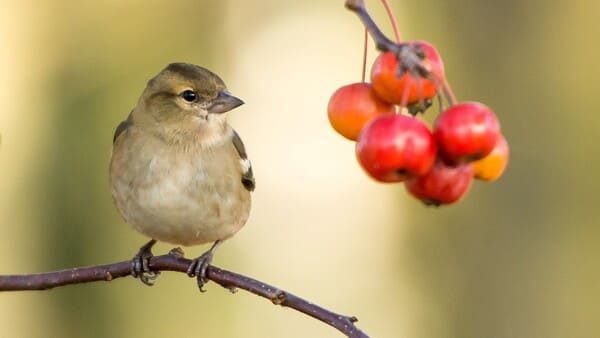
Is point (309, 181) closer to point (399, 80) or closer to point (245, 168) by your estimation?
point (245, 168)

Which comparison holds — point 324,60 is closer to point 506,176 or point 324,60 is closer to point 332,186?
point 332,186

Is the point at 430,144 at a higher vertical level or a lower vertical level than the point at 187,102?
higher

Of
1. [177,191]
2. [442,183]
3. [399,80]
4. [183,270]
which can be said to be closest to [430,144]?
[442,183]

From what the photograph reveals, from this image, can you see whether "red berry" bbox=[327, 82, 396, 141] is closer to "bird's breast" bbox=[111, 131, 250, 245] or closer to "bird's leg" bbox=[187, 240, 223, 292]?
"bird's leg" bbox=[187, 240, 223, 292]

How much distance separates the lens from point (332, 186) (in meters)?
14.1

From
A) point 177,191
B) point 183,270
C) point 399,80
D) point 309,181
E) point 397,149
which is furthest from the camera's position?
point 309,181

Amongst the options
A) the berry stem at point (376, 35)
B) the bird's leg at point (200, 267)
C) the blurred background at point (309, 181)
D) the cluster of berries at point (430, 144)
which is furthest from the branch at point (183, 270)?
the blurred background at point (309, 181)

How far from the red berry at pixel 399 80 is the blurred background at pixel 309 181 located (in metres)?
6.74

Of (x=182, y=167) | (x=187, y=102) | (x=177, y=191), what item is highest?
(x=187, y=102)

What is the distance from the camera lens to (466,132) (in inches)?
95.7

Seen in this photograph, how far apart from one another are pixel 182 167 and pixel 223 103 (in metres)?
0.38

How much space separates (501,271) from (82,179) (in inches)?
179

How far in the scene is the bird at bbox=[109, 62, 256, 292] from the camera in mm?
4680

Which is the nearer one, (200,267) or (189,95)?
(200,267)
